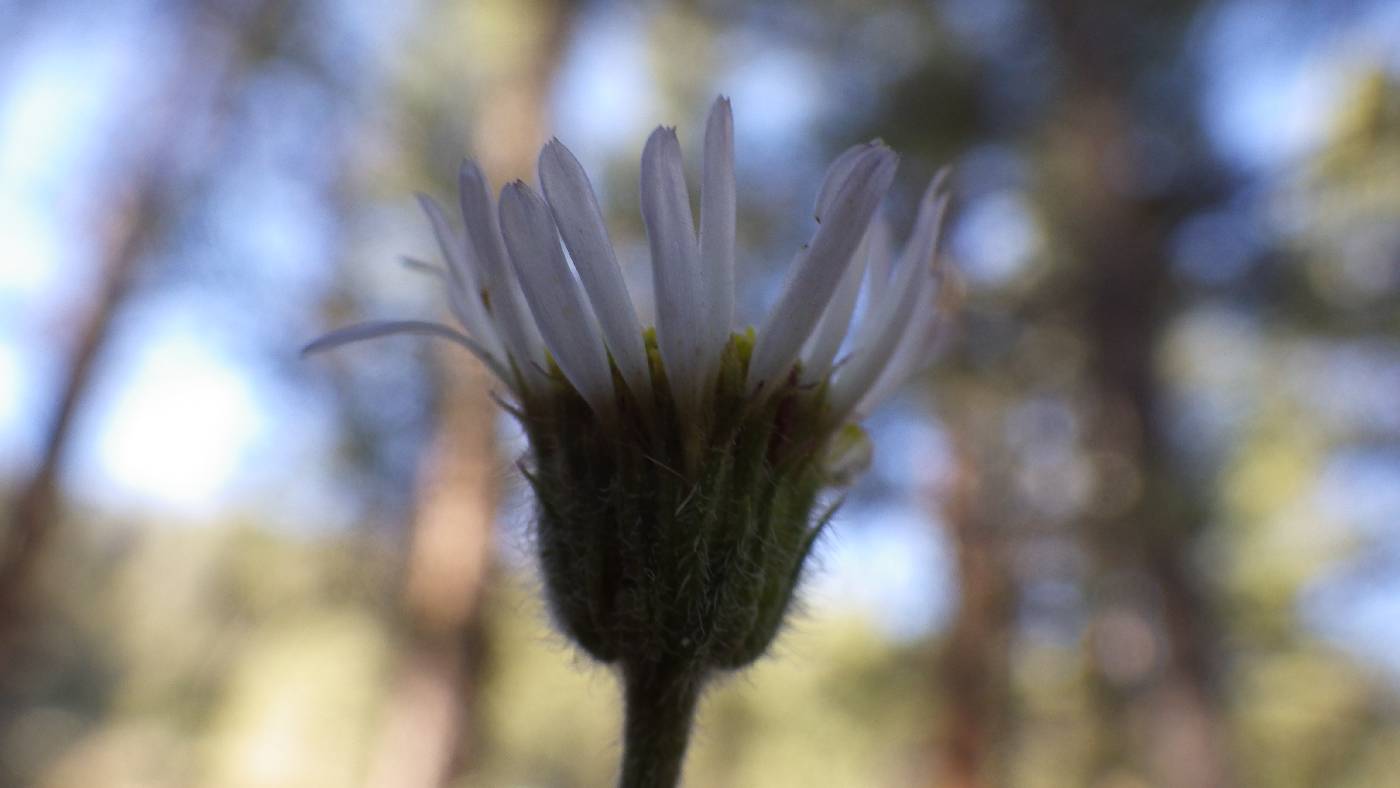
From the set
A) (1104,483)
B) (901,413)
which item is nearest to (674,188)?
(1104,483)

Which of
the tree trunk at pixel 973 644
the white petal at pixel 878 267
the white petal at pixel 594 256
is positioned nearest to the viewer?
the white petal at pixel 594 256

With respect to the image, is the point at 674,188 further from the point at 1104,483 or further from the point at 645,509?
the point at 1104,483

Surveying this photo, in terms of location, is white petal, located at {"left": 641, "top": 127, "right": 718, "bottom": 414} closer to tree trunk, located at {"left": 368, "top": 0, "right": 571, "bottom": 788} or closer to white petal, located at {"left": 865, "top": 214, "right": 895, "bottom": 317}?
white petal, located at {"left": 865, "top": 214, "right": 895, "bottom": 317}

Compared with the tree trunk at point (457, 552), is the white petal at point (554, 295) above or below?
below

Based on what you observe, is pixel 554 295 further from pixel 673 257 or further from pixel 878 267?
pixel 878 267

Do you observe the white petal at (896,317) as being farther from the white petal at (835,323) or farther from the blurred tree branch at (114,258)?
the blurred tree branch at (114,258)

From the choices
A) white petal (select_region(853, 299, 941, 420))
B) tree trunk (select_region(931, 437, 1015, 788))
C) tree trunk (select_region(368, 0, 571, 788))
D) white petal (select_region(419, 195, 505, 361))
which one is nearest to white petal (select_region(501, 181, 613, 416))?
white petal (select_region(419, 195, 505, 361))

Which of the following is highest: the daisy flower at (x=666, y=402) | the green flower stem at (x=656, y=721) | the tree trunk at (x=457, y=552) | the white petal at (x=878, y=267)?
the tree trunk at (x=457, y=552)

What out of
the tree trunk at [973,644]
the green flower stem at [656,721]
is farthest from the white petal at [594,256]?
the tree trunk at [973,644]
